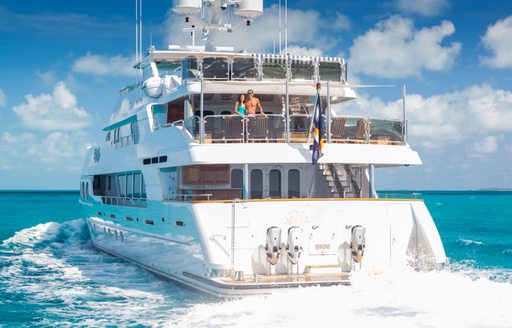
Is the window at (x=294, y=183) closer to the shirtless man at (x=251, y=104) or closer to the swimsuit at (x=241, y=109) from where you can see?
the shirtless man at (x=251, y=104)

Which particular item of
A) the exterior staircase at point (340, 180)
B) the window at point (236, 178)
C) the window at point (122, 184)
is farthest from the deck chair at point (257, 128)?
the window at point (122, 184)

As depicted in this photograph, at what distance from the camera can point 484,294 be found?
1280 cm

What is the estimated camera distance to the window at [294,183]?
57.5 feet

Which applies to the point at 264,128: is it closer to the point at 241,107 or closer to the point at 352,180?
the point at 241,107

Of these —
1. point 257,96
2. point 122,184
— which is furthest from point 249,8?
point 122,184

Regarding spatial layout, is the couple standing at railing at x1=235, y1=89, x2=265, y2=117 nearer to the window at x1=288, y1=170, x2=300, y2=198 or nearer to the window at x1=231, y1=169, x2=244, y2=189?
the window at x1=231, y1=169, x2=244, y2=189

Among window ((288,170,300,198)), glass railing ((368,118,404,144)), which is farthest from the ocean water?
window ((288,170,300,198))

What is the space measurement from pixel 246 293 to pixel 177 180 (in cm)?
477

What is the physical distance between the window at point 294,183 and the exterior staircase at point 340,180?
0.69 metres

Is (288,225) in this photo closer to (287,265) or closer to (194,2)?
(287,265)

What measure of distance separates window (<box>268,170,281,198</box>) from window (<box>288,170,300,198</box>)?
306mm

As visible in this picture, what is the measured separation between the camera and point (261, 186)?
1741 centimetres

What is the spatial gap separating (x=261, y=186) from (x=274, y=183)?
0.36 metres

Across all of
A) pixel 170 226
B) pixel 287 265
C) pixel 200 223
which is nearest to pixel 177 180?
pixel 170 226
